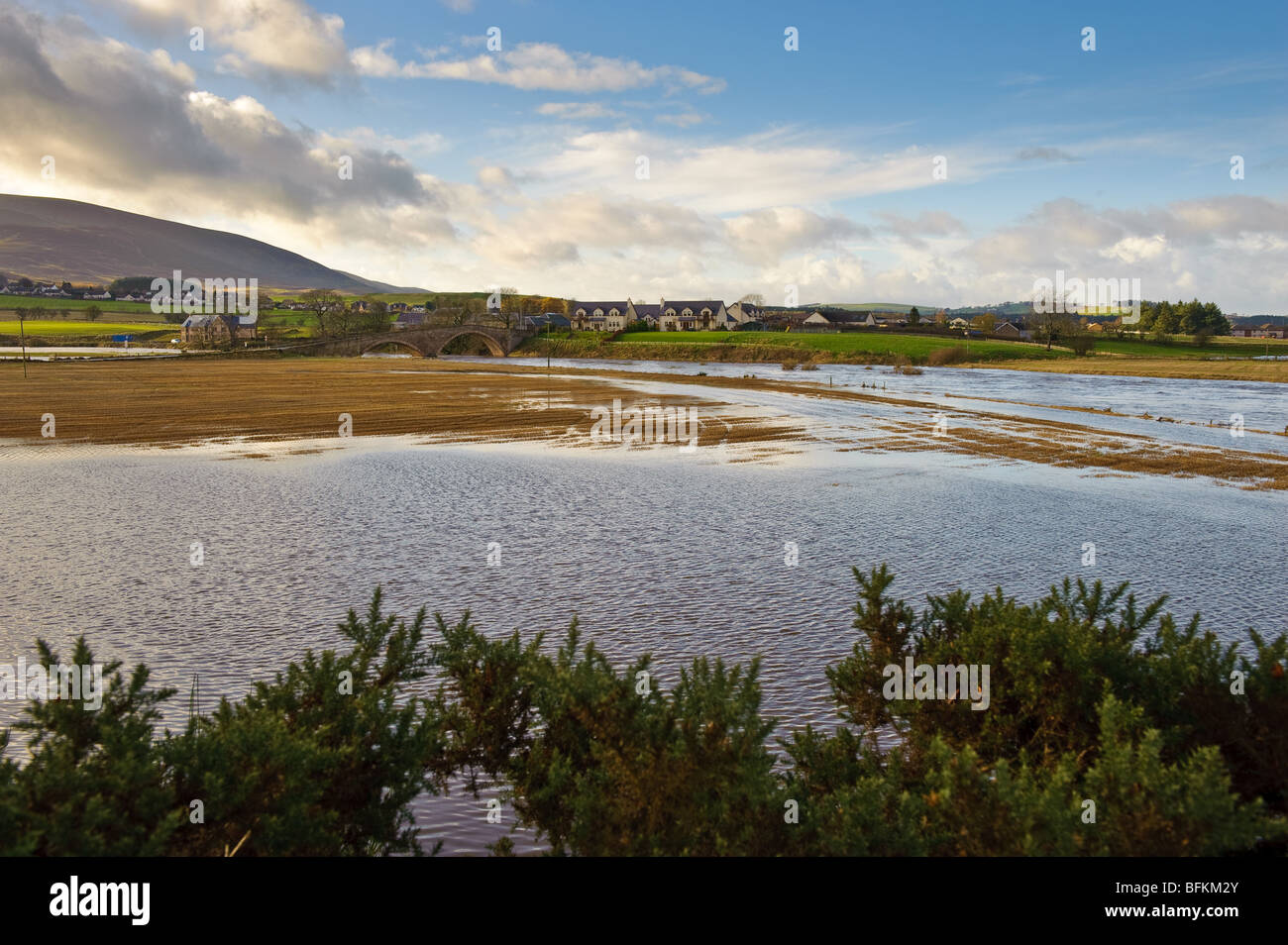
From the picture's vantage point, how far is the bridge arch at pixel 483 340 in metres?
150

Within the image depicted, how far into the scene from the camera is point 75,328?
17400cm

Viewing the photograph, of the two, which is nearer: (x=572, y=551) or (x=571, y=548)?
(x=572, y=551)

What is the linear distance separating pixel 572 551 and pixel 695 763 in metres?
13.5

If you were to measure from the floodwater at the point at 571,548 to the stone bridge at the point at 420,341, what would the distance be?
104537mm

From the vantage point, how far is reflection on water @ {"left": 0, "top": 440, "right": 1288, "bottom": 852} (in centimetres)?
1411

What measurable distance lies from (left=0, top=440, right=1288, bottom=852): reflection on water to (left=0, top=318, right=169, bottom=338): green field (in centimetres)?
15034

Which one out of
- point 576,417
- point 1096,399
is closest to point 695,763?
point 576,417

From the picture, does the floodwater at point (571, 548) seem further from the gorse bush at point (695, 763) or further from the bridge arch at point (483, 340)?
the bridge arch at point (483, 340)
